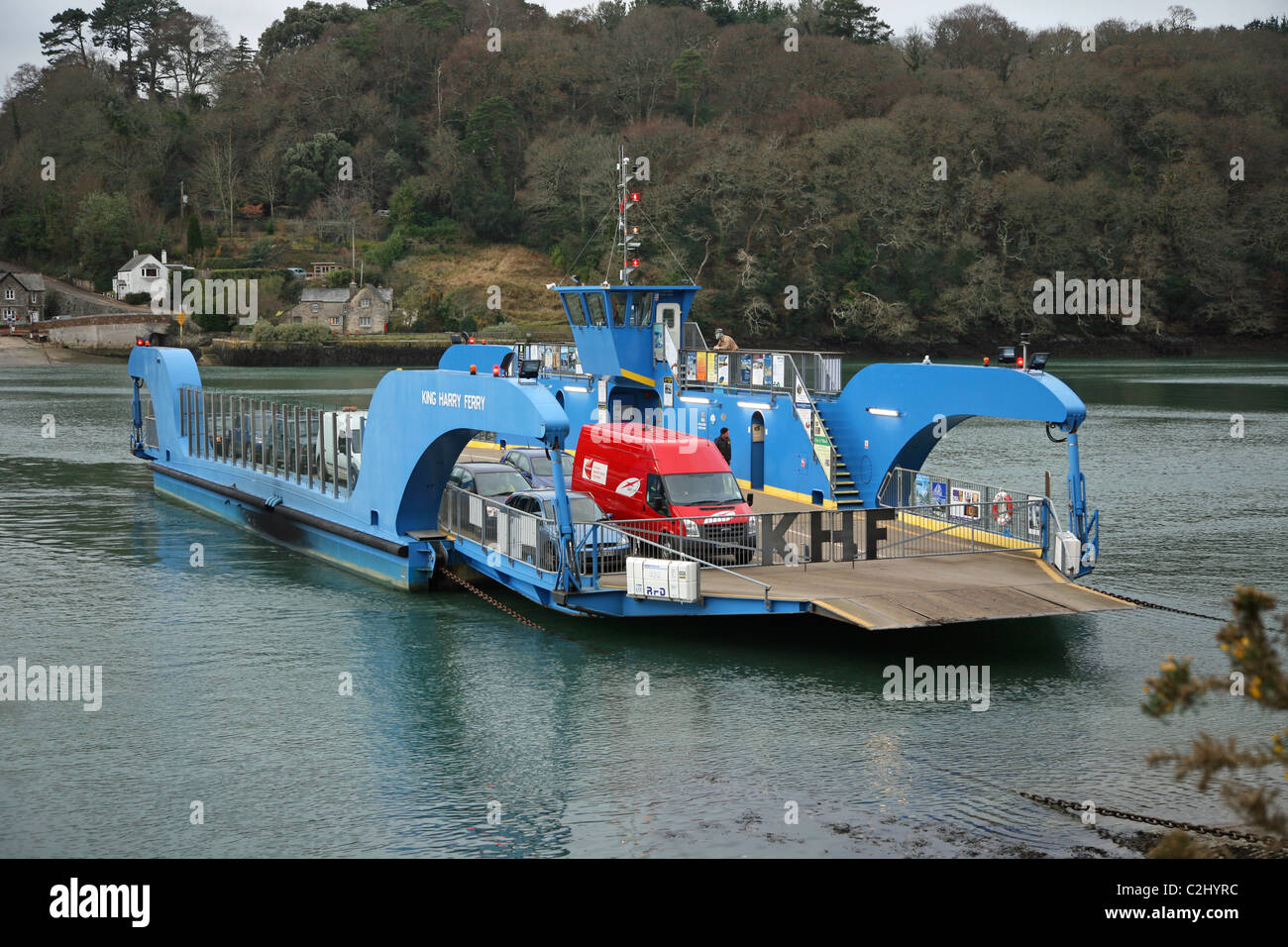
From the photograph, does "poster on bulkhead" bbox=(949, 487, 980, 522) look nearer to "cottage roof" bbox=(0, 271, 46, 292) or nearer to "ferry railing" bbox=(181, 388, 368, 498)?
"ferry railing" bbox=(181, 388, 368, 498)

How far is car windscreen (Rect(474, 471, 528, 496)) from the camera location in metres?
24.3

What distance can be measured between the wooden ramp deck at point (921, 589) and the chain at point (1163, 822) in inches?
133

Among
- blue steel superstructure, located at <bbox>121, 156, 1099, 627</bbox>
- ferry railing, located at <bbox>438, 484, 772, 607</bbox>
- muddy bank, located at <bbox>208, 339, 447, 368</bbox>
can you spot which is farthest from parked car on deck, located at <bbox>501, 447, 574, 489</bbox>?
muddy bank, located at <bbox>208, 339, 447, 368</bbox>

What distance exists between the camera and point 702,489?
2250cm

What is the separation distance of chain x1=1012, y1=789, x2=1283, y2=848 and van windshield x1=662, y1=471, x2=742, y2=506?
9238mm

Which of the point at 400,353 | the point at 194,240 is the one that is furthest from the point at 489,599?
the point at 194,240

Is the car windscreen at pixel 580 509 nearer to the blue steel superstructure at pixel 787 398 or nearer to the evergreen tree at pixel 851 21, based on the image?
the blue steel superstructure at pixel 787 398

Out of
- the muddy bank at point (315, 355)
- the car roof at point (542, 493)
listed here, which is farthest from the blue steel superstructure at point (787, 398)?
the muddy bank at point (315, 355)

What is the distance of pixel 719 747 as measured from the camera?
15539mm

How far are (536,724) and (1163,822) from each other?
24.9 feet

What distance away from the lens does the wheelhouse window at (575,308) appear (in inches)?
1323

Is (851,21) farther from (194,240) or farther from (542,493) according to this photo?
(542,493)
